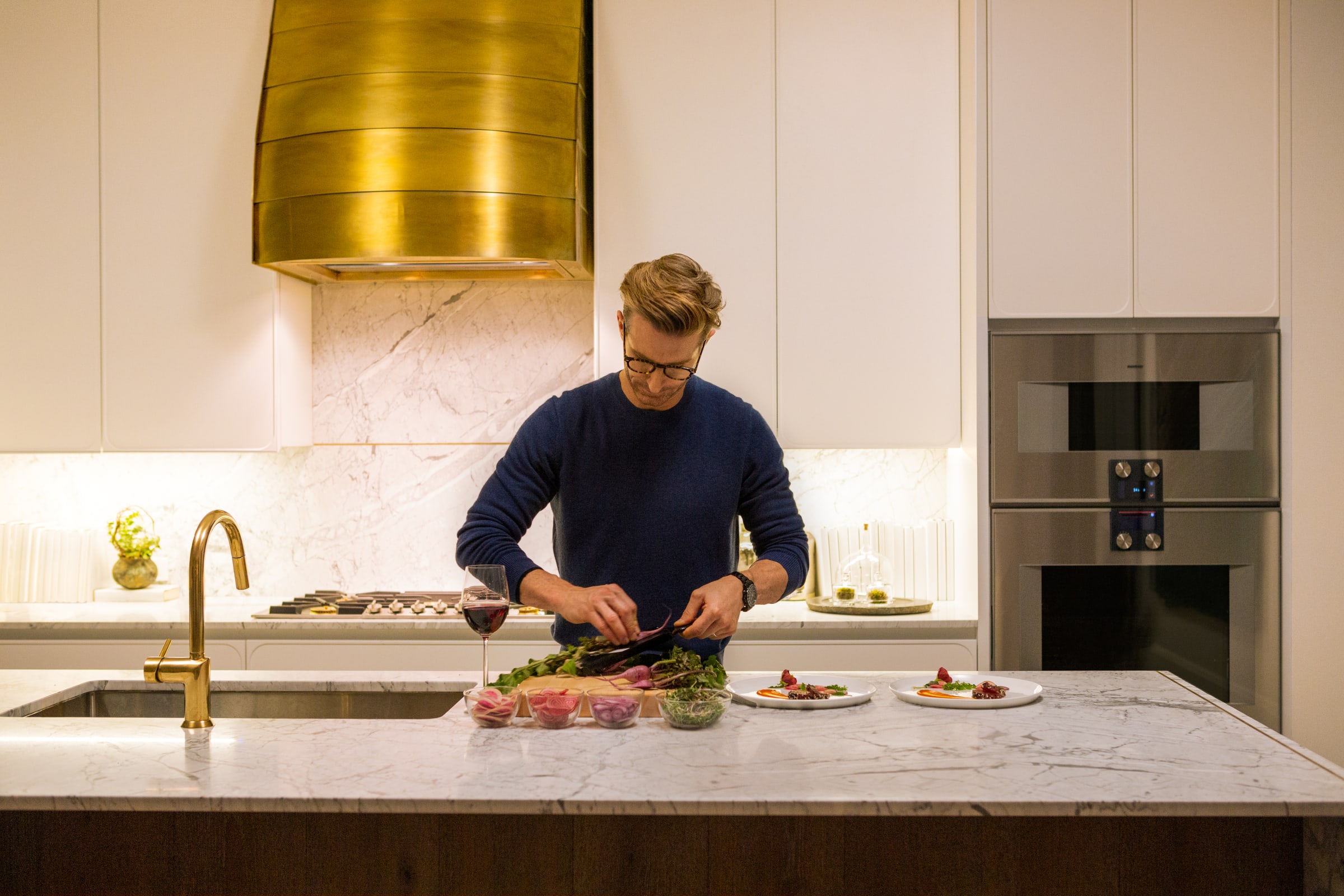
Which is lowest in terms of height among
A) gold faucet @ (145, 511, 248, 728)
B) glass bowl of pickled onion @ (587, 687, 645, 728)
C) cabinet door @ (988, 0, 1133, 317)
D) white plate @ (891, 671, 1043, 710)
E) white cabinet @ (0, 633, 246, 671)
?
white cabinet @ (0, 633, 246, 671)

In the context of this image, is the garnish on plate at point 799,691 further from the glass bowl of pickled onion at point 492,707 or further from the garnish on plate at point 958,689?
the glass bowl of pickled onion at point 492,707

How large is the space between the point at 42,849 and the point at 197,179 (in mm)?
2295

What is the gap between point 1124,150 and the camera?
3072 mm

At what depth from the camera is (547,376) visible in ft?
12.3

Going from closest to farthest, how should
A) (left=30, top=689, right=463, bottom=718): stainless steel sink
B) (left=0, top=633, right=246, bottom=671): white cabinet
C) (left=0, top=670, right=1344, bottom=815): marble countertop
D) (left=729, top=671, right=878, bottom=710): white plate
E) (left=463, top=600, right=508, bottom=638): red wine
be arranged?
(left=0, top=670, right=1344, bottom=815): marble countertop < (left=463, top=600, right=508, bottom=638): red wine < (left=729, top=671, right=878, bottom=710): white plate < (left=30, top=689, right=463, bottom=718): stainless steel sink < (left=0, top=633, right=246, bottom=671): white cabinet

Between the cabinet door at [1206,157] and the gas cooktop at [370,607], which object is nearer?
the cabinet door at [1206,157]

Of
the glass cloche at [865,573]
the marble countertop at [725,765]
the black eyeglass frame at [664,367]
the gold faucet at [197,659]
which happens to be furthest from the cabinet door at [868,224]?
the gold faucet at [197,659]

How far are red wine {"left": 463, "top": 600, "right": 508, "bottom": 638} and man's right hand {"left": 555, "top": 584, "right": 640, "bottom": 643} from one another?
0.14m

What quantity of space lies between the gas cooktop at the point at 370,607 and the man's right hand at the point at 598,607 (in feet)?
4.02

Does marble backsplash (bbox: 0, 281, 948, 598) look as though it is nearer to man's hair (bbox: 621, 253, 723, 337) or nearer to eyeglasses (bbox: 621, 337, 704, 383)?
eyeglasses (bbox: 621, 337, 704, 383)

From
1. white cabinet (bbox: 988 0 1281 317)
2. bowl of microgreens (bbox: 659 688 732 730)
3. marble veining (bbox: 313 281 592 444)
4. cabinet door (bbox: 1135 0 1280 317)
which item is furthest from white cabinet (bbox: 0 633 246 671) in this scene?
cabinet door (bbox: 1135 0 1280 317)

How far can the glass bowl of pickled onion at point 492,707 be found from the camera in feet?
5.44

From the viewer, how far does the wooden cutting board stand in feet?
5.58

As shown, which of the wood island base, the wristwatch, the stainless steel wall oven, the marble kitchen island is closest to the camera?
the marble kitchen island
